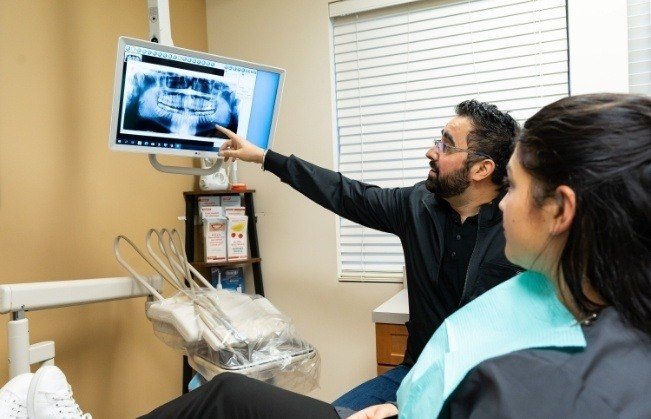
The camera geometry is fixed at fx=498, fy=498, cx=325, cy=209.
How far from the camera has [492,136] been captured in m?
1.65

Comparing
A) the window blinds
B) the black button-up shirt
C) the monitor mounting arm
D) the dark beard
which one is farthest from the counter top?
the window blinds

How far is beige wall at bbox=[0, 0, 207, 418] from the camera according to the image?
168 cm

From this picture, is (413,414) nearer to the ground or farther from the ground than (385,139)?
nearer to the ground

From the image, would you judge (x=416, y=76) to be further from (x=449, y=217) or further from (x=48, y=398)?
(x=48, y=398)

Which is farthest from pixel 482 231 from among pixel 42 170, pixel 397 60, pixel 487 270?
pixel 42 170

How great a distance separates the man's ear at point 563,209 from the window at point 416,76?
1.57m

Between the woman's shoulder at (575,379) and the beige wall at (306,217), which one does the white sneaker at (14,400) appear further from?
the beige wall at (306,217)

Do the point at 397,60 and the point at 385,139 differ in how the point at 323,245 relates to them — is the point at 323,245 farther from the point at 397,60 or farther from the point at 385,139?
the point at 397,60

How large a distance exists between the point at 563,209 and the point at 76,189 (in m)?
1.75

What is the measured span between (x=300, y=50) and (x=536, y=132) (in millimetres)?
1895

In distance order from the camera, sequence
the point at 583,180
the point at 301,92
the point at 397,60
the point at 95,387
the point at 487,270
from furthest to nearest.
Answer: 1. the point at 301,92
2. the point at 397,60
3. the point at 95,387
4. the point at 487,270
5. the point at 583,180

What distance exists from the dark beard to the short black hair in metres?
0.09

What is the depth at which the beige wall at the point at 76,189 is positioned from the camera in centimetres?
168

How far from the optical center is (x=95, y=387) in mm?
1961
